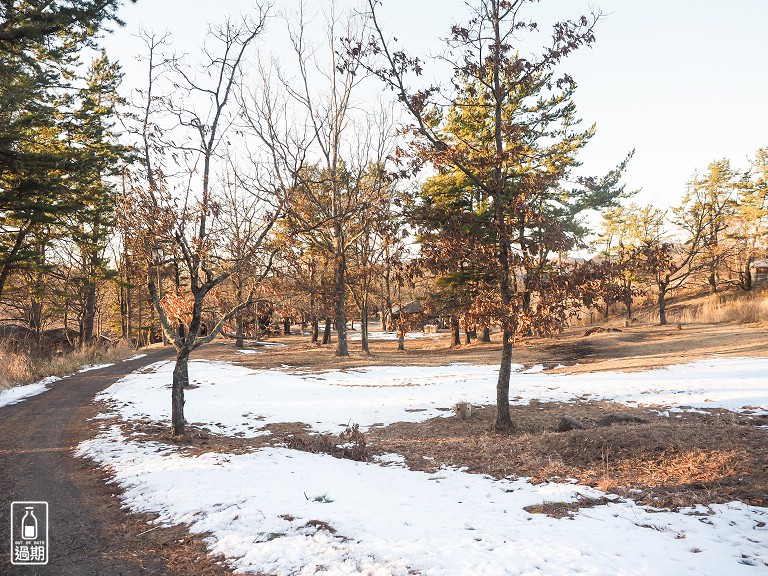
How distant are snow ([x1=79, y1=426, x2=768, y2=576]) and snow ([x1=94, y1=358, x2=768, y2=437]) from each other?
175 inches

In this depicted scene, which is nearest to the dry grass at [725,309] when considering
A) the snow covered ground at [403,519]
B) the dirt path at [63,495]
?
the snow covered ground at [403,519]

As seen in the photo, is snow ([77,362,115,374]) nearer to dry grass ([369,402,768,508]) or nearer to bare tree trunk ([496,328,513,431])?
dry grass ([369,402,768,508])

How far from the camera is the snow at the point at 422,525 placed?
4.18 m

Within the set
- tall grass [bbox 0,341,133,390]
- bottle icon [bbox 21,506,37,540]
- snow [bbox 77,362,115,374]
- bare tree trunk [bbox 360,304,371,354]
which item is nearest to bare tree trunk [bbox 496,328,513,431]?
bottle icon [bbox 21,506,37,540]

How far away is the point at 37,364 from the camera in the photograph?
19922 millimetres

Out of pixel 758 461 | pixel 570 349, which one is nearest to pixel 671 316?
pixel 570 349

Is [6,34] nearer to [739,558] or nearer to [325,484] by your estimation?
[325,484]

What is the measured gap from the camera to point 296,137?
88.2 feet

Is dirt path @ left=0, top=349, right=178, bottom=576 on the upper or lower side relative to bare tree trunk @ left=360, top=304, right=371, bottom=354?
lower

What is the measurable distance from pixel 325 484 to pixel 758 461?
666 centimetres

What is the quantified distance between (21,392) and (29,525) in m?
12.2

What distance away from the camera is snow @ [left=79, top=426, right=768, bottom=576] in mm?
4180

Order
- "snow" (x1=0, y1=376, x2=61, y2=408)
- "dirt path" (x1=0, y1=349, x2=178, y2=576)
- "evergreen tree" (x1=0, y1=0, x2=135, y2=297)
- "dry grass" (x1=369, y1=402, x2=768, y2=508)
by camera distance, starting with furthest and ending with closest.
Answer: "snow" (x1=0, y1=376, x2=61, y2=408), "evergreen tree" (x1=0, y1=0, x2=135, y2=297), "dry grass" (x1=369, y1=402, x2=768, y2=508), "dirt path" (x1=0, y1=349, x2=178, y2=576)

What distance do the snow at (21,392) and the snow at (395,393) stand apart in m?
2.34
